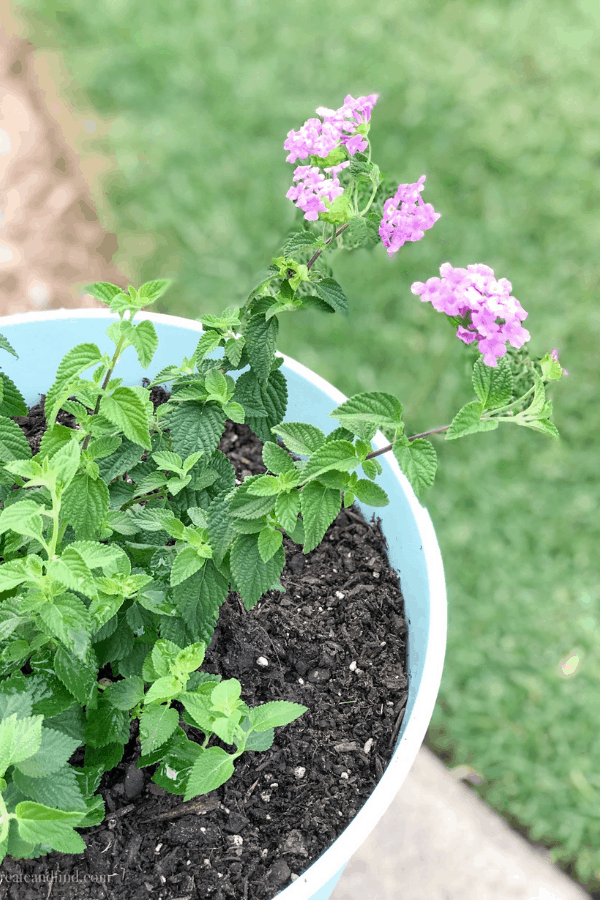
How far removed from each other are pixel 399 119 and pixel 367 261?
509 millimetres

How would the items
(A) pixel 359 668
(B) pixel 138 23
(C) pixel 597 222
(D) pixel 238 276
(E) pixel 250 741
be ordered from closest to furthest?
1. (E) pixel 250 741
2. (A) pixel 359 668
3. (D) pixel 238 276
4. (C) pixel 597 222
5. (B) pixel 138 23

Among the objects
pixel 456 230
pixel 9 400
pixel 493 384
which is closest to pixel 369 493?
pixel 493 384

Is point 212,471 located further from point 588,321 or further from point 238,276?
point 588,321

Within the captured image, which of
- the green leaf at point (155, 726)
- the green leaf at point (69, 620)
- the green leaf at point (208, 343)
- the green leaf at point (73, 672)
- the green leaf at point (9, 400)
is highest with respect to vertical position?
the green leaf at point (208, 343)

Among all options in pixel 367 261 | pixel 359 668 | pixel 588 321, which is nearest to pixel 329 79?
pixel 367 261

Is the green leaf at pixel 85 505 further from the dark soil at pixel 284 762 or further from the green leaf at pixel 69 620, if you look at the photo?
the dark soil at pixel 284 762

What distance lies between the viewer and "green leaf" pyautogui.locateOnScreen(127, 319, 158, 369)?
36.4 inches

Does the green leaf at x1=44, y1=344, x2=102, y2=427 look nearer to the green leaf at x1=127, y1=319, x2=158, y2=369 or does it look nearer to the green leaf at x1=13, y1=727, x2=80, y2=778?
the green leaf at x1=127, y1=319, x2=158, y2=369

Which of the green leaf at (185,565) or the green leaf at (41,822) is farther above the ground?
the green leaf at (185,565)

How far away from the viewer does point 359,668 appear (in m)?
1.26

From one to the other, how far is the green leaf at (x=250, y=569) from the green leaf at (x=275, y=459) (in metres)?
0.08

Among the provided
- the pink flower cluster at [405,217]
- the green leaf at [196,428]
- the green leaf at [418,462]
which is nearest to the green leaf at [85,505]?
the green leaf at [196,428]

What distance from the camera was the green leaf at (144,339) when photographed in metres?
0.92

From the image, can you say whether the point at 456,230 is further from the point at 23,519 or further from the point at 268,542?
the point at 23,519
